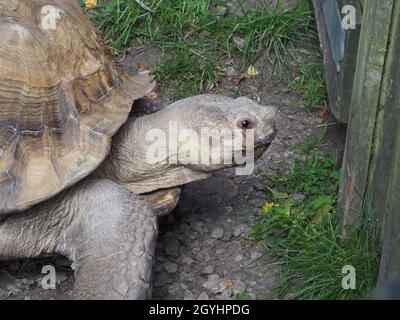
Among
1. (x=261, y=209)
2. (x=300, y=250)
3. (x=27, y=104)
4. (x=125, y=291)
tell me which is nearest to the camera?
(x=125, y=291)

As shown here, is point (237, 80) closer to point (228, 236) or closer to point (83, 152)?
point (228, 236)

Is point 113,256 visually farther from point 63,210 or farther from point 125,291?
point 63,210

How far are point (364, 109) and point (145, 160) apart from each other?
1017 millimetres

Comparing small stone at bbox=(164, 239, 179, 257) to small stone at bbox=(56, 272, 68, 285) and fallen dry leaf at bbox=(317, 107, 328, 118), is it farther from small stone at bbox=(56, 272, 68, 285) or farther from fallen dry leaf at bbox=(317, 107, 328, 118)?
fallen dry leaf at bbox=(317, 107, 328, 118)

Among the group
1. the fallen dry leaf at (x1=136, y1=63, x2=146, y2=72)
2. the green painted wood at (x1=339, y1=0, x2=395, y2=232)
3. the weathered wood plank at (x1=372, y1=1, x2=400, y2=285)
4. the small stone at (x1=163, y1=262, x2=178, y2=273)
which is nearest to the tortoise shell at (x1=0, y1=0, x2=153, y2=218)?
the small stone at (x1=163, y1=262, x2=178, y2=273)

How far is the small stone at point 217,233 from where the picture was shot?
13.1 feet

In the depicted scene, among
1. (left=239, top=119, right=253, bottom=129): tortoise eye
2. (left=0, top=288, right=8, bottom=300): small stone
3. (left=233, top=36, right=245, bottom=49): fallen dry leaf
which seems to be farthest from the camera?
(left=233, top=36, right=245, bottom=49): fallen dry leaf

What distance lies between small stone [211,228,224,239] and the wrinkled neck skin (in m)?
0.40

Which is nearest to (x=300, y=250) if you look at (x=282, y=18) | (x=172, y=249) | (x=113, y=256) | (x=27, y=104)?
(x=172, y=249)

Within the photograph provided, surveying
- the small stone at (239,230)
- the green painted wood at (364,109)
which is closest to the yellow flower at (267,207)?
the small stone at (239,230)

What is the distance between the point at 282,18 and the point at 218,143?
1.92 metres

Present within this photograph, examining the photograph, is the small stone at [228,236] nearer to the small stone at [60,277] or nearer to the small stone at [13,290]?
the small stone at [60,277]

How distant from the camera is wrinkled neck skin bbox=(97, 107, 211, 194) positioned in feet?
12.0

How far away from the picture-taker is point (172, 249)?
12.8 ft
